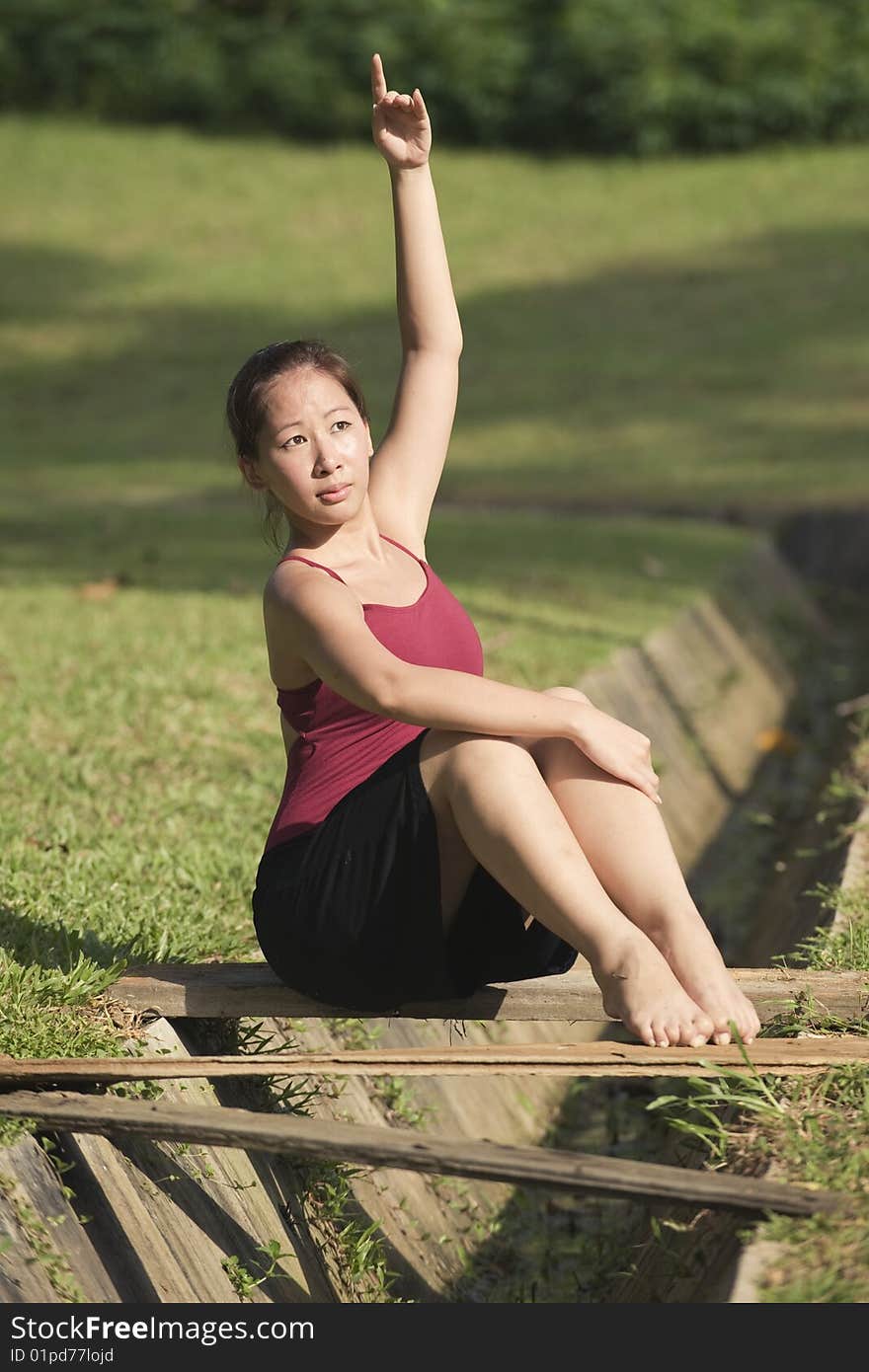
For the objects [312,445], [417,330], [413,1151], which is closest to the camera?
[413,1151]

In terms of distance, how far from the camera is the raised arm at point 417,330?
3623mm

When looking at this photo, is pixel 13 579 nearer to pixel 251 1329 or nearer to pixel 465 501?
pixel 465 501

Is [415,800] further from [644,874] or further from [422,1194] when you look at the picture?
[422,1194]

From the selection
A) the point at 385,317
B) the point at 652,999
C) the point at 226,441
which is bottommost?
the point at 385,317

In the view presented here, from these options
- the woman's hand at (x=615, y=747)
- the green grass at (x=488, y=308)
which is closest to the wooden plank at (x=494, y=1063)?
the woman's hand at (x=615, y=747)

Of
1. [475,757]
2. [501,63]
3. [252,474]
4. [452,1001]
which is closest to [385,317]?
[501,63]

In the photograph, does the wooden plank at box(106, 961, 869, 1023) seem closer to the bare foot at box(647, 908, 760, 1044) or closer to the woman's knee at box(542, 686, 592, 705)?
the bare foot at box(647, 908, 760, 1044)

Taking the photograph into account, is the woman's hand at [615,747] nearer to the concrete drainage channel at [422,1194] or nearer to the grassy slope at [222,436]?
the concrete drainage channel at [422,1194]

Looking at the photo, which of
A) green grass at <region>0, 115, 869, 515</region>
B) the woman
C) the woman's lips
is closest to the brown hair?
the woman

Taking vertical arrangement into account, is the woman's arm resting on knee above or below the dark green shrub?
above

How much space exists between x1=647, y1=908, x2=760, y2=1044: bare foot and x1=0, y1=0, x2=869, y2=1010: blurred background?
1.68m

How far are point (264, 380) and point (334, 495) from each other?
0.80 ft

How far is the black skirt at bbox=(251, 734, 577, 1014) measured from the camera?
10.3 ft

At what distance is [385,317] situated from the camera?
19.2 metres
